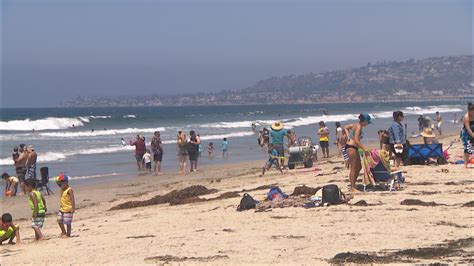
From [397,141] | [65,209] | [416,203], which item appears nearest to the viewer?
[416,203]

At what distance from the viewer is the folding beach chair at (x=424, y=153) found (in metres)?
15.5

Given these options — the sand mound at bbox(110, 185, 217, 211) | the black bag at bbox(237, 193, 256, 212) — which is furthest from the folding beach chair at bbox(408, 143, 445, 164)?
the black bag at bbox(237, 193, 256, 212)

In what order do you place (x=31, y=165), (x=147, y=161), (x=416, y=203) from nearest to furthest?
(x=416, y=203) → (x=31, y=165) → (x=147, y=161)

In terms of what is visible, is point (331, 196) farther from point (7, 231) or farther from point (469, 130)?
point (7, 231)

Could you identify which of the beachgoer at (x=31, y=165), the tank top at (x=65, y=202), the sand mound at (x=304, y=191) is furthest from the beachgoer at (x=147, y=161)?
the tank top at (x=65, y=202)

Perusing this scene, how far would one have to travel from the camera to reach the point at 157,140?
73.6ft

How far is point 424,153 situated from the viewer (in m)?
15.5

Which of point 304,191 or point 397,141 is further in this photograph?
point 397,141

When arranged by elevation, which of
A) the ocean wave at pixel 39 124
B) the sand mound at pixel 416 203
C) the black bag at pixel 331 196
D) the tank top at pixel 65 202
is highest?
the tank top at pixel 65 202

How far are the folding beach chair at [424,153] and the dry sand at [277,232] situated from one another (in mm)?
1787

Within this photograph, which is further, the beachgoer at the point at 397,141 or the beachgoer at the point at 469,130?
the beachgoer at the point at 397,141

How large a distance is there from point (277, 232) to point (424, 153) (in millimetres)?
7532

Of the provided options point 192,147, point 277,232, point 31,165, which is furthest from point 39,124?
point 277,232

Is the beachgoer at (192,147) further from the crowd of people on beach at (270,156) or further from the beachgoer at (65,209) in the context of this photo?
the beachgoer at (65,209)
